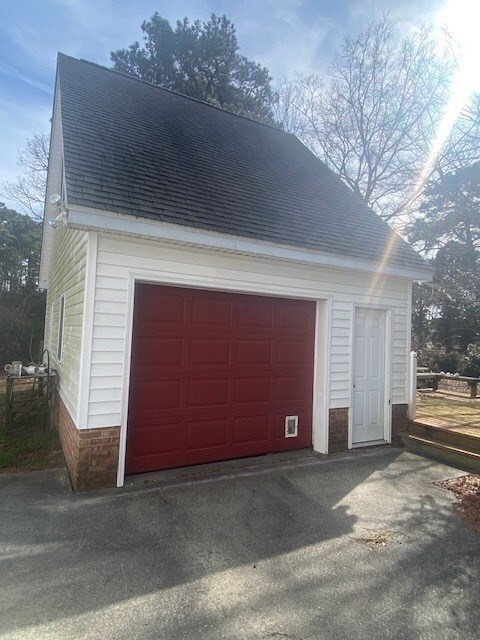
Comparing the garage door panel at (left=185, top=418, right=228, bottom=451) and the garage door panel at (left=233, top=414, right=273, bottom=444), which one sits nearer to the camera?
the garage door panel at (left=185, top=418, right=228, bottom=451)

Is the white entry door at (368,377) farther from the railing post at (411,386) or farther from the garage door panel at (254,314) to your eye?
the garage door panel at (254,314)

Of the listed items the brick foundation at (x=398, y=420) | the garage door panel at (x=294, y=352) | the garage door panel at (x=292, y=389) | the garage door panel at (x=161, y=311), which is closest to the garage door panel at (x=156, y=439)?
the garage door panel at (x=161, y=311)

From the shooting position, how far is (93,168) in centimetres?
476

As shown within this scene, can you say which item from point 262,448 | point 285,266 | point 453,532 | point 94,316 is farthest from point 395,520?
point 94,316

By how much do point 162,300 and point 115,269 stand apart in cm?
77

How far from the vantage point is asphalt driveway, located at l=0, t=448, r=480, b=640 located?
2449 millimetres

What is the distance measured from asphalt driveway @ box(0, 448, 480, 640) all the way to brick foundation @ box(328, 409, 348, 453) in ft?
3.71

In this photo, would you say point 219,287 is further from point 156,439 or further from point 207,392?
point 156,439

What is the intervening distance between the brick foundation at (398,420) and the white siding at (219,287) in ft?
0.49

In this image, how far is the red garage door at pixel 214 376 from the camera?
4.83 m

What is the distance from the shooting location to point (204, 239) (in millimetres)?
4742

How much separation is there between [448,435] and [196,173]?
19.4 feet

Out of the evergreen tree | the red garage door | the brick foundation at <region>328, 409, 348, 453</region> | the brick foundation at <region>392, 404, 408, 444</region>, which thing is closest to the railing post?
the brick foundation at <region>392, 404, 408, 444</region>

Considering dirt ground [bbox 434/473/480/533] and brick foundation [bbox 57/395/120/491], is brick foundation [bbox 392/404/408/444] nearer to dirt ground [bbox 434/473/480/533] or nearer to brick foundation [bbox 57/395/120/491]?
dirt ground [bbox 434/473/480/533]
